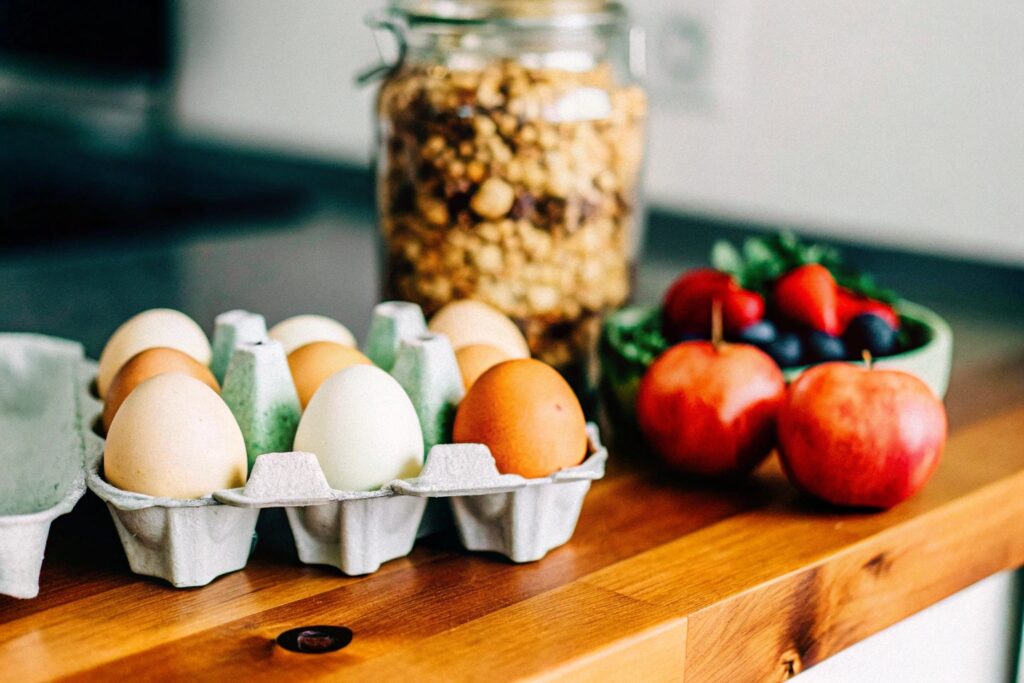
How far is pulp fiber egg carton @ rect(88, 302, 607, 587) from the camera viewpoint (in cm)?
56

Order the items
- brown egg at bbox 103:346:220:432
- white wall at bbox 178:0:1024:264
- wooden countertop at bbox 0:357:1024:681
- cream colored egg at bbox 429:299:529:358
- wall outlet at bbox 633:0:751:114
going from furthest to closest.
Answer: wall outlet at bbox 633:0:751:114 < white wall at bbox 178:0:1024:264 < cream colored egg at bbox 429:299:529:358 < brown egg at bbox 103:346:220:432 < wooden countertop at bbox 0:357:1024:681

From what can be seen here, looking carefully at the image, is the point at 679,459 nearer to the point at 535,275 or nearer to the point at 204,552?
the point at 535,275

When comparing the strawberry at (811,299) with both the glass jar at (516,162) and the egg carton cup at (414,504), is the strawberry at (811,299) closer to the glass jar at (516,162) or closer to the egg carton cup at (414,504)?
the glass jar at (516,162)

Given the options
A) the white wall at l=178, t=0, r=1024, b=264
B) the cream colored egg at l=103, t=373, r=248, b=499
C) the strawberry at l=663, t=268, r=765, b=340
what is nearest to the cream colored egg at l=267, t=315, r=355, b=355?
the cream colored egg at l=103, t=373, r=248, b=499

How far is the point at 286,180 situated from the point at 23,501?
5.12ft

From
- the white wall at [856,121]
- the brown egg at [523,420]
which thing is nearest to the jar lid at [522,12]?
the brown egg at [523,420]

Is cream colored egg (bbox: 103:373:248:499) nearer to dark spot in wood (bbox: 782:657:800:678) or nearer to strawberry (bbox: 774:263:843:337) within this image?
dark spot in wood (bbox: 782:657:800:678)

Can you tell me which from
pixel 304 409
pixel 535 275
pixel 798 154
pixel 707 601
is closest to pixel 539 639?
pixel 707 601

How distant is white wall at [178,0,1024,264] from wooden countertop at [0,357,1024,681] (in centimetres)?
61

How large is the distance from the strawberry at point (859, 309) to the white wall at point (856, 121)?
487mm

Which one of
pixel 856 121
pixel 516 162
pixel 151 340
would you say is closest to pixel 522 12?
pixel 516 162

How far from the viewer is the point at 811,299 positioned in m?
0.81

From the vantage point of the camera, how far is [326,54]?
201 centimetres

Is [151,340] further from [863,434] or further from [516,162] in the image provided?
[863,434]
